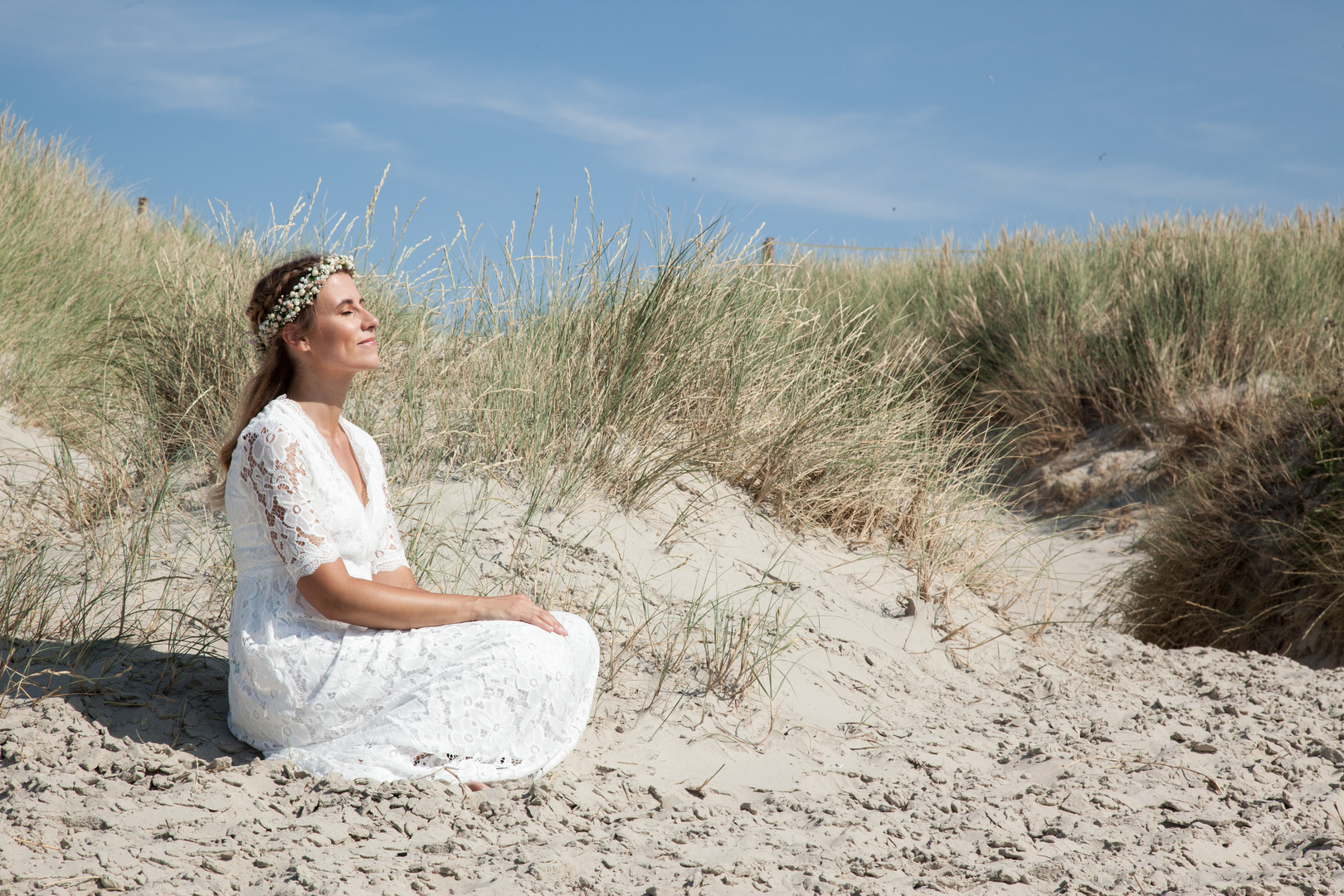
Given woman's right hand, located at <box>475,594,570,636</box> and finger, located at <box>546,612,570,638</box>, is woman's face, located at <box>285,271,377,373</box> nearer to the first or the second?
woman's right hand, located at <box>475,594,570,636</box>

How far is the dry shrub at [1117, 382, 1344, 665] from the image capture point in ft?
15.7

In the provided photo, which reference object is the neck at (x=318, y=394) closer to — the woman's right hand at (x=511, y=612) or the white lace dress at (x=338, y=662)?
the white lace dress at (x=338, y=662)

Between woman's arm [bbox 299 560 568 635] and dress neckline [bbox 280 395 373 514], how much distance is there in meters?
0.26

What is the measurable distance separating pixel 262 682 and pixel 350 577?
Answer: 38 centimetres

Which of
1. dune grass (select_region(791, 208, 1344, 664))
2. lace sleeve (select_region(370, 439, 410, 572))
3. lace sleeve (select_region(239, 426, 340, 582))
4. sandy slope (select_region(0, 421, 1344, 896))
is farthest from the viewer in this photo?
dune grass (select_region(791, 208, 1344, 664))

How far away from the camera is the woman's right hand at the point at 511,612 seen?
2.57m

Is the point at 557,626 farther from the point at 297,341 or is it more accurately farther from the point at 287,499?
the point at 297,341

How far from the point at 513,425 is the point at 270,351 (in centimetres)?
155

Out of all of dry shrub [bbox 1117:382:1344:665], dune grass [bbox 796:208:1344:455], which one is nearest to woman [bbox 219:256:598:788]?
dry shrub [bbox 1117:382:1344:665]

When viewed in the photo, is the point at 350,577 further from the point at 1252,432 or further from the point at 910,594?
the point at 1252,432

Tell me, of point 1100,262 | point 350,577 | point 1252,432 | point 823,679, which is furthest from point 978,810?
point 1100,262

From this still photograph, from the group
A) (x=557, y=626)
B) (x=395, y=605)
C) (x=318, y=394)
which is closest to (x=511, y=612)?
(x=557, y=626)

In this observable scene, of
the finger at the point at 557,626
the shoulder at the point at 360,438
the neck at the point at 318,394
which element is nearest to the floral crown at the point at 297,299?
the neck at the point at 318,394

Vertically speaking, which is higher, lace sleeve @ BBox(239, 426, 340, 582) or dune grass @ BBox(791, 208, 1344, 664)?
dune grass @ BBox(791, 208, 1344, 664)
